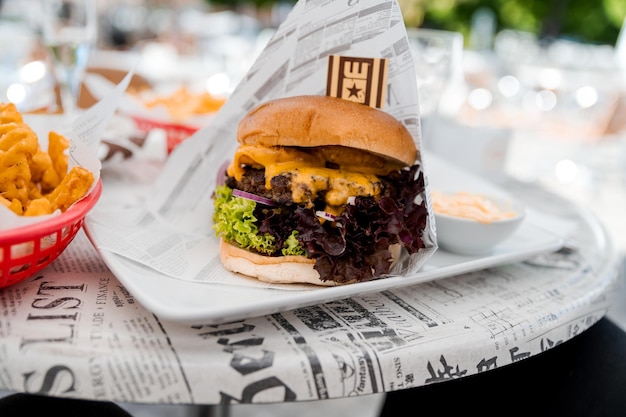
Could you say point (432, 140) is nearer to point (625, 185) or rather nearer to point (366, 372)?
point (366, 372)

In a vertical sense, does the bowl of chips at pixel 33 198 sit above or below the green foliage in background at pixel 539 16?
below

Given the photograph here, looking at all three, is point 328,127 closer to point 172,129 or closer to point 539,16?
point 172,129

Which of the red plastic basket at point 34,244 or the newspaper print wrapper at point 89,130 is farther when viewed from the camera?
the newspaper print wrapper at point 89,130

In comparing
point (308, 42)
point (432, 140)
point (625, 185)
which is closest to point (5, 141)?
point (308, 42)

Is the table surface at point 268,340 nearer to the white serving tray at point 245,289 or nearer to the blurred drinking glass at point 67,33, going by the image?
the white serving tray at point 245,289

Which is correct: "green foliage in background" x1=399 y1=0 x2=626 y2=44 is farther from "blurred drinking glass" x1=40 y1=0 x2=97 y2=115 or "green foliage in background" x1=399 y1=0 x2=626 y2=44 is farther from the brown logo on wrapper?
the brown logo on wrapper

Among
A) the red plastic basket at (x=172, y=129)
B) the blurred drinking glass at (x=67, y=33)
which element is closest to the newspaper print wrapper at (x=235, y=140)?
the red plastic basket at (x=172, y=129)

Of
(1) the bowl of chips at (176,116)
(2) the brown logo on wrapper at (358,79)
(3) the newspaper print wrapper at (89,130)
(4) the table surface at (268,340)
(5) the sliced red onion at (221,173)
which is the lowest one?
(4) the table surface at (268,340)
